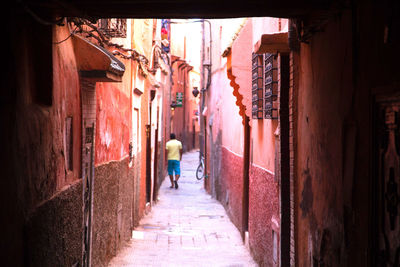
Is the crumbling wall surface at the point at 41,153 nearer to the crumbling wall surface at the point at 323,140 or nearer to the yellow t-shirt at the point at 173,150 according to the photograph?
the crumbling wall surface at the point at 323,140

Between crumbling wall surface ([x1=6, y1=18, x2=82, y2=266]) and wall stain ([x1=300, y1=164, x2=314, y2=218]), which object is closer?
crumbling wall surface ([x1=6, y1=18, x2=82, y2=266])

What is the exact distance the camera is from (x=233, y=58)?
10031 mm

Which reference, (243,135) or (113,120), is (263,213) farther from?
(243,135)

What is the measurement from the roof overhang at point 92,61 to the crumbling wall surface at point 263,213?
8.51 ft

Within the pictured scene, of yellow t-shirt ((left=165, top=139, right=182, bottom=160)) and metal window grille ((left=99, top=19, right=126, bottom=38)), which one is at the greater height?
metal window grille ((left=99, top=19, right=126, bottom=38))

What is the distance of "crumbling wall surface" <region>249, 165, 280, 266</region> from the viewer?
733 centimetres

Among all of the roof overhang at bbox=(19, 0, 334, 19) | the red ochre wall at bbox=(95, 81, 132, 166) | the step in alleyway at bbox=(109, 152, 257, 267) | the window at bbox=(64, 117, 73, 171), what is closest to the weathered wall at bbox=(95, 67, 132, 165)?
the red ochre wall at bbox=(95, 81, 132, 166)

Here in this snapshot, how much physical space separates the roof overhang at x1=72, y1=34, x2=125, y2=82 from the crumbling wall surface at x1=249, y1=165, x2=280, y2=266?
2592 mm

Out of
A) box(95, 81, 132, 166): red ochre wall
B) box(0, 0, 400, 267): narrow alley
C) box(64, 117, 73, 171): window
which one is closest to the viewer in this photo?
box(0, 0, 400, 267): narrow alley

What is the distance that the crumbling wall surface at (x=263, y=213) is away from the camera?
733 cm

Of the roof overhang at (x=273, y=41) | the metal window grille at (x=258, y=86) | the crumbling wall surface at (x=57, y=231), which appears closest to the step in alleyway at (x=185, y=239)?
the metal window grille at (x=258, y=86)

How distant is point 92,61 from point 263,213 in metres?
3.63

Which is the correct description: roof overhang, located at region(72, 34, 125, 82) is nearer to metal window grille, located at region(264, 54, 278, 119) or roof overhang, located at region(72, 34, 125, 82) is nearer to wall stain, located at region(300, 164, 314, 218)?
metal window grille, located at region(264, 54, 278, 119)

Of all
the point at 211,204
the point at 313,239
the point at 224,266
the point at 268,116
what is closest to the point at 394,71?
the point at 313,239
